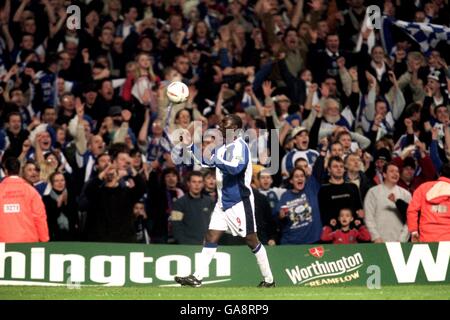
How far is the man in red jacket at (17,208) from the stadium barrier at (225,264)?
386mm

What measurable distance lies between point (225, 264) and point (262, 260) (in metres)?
1.04

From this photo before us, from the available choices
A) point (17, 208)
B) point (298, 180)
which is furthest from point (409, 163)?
point (17, 208)

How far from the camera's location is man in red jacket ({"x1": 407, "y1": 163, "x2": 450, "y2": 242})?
1630 cm

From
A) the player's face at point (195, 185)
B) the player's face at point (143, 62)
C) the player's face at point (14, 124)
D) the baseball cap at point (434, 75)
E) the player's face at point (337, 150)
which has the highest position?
the player's face at point (143, 62)

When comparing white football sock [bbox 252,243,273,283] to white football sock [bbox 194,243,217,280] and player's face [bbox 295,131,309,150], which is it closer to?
white football sock [bbox 194,243,217,280]

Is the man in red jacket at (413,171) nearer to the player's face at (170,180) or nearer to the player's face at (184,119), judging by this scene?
the player's face at (184,119)

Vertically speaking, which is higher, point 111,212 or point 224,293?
point 111,212

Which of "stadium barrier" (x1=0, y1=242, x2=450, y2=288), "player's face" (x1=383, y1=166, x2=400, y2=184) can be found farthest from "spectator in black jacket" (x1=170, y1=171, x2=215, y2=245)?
"player's face" (x1=383, y1=166, x2=400, y2=184)

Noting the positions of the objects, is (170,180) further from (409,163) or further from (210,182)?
(409,163)

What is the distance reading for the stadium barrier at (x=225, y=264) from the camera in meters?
15.9

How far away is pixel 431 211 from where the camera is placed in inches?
647

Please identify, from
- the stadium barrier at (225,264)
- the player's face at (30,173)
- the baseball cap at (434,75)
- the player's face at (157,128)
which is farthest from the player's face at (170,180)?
the baseball cap at (434,75)

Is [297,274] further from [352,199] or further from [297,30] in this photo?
[297,30]

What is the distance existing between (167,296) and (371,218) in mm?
4855
